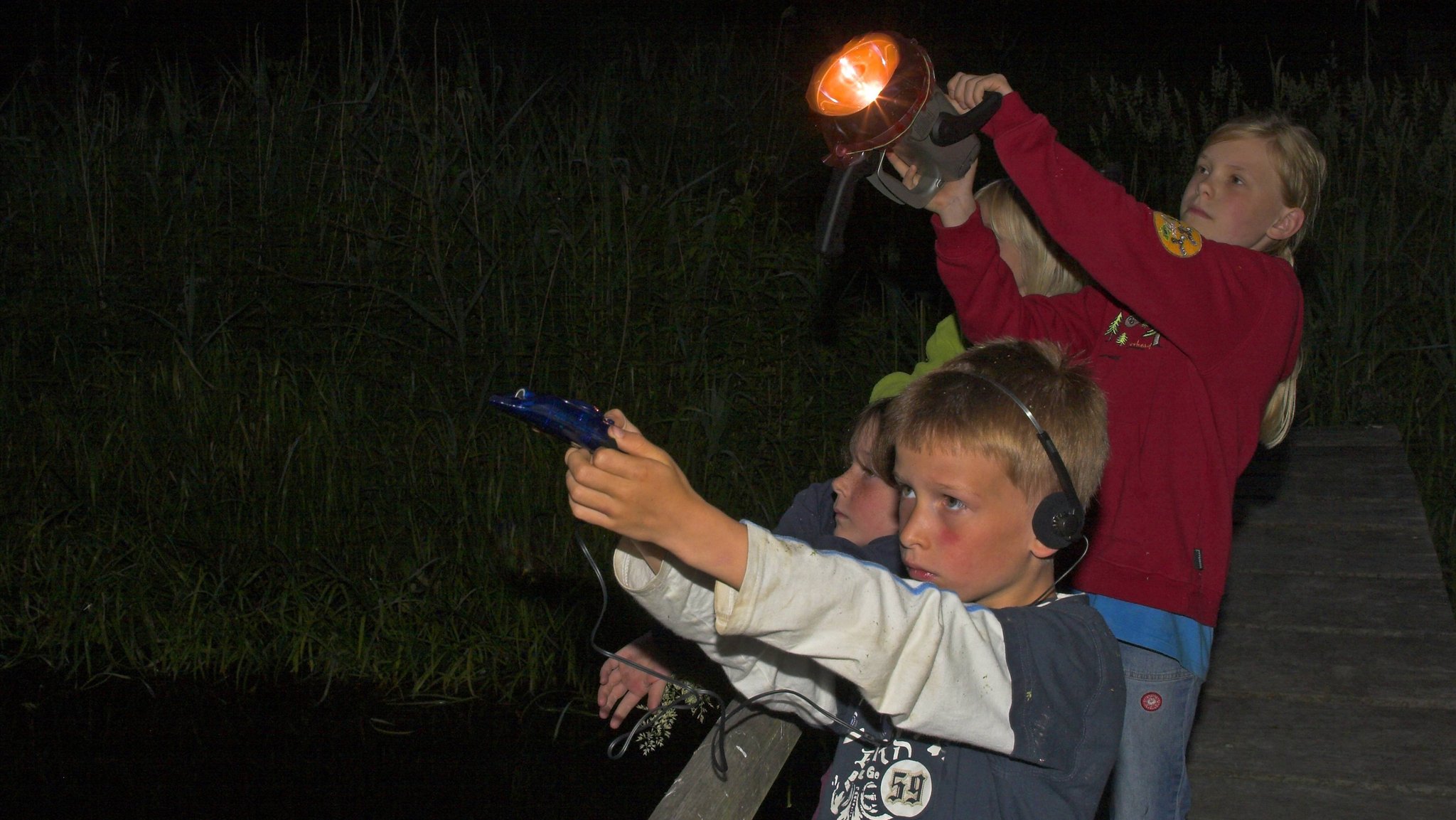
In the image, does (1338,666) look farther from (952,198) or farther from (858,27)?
(858,27)

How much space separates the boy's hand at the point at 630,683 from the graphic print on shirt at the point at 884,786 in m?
0.63

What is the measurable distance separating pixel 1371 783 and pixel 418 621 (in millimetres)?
3038

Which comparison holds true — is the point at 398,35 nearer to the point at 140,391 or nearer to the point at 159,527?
the point at 140,391

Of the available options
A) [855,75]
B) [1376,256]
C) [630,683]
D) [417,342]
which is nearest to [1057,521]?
[855,75]

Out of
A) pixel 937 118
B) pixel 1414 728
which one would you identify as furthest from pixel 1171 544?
pixel 1414 728

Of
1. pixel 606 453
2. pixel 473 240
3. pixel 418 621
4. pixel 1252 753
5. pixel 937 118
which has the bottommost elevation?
pixel 418 621

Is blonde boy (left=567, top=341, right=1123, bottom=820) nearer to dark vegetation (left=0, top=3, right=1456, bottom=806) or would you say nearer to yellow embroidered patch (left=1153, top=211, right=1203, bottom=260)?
yellow embroidered patch (left=1153, top=211, right=1203, bottom=260)

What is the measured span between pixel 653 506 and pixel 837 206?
92cm

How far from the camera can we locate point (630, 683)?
2.14 metres

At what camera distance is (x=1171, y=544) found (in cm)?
211

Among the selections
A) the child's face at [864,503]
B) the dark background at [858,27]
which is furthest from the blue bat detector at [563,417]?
the dark background at [858,27]

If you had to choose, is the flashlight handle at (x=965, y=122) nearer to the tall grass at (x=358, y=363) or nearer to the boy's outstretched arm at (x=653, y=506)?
the boy's outstretched arm at (x=653, y=506)

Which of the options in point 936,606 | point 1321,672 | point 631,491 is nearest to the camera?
point 631,491

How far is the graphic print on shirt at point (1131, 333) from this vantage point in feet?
7.14
